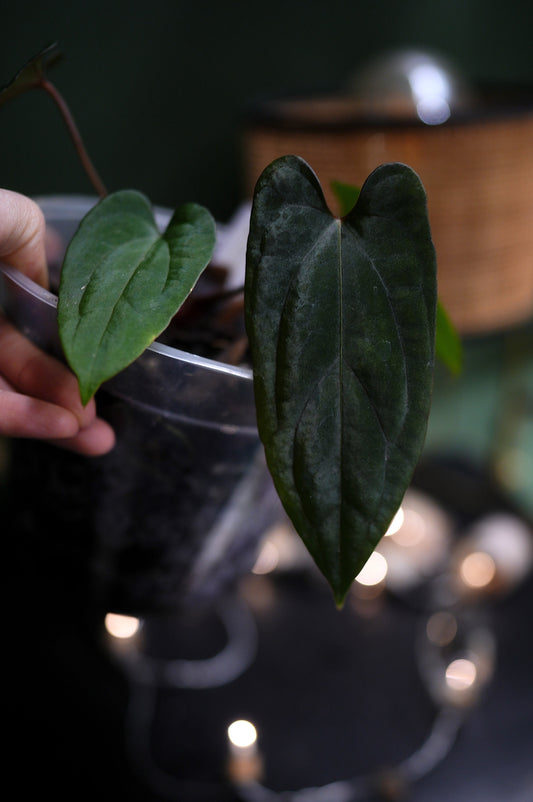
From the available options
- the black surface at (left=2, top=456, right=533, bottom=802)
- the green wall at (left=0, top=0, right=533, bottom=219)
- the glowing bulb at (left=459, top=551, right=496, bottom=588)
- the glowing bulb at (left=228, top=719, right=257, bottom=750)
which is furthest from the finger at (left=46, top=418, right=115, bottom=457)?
the green wall at (left=0, top=0, right=533, bottom=219)

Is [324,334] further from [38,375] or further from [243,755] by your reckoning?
[243,755]

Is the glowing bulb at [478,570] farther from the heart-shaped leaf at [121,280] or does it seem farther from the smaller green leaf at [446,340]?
the heart-shaped leaf at [121,280]

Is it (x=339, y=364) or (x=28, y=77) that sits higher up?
(x=28, y=77)

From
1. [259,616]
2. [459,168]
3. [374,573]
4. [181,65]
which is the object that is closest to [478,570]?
[374,573]

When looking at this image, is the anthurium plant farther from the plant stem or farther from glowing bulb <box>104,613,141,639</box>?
glowing bulb <box>104,613,141,639</box>

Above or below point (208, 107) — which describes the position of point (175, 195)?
below

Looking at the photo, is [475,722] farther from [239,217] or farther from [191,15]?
[191,15]

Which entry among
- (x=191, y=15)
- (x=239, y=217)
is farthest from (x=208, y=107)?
(x=239, y=217)
